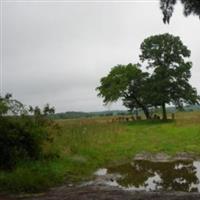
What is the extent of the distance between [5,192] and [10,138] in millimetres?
3326

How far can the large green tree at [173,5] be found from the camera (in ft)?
34.6

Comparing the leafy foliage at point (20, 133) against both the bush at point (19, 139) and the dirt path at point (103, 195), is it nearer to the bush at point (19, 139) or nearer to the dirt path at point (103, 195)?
the bush at point (19, 139)

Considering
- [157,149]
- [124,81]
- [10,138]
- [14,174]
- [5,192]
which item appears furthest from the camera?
[124,81]

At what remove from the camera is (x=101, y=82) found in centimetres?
6159

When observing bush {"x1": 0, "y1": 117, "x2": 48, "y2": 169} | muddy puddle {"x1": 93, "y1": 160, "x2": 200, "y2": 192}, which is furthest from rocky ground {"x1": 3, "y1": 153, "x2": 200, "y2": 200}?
bush {"x1": 0, "y1": 117, "x2": 48, "y2": 169}

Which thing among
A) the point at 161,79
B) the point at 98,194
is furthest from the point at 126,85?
the point at 98,194

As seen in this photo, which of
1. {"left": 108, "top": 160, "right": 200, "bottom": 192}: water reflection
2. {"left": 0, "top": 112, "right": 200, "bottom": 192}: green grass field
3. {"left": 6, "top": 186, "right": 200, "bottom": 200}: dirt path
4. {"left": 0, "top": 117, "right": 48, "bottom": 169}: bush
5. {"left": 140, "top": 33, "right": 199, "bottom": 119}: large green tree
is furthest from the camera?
{"left": 140, "top": 33, "right": 199, "bottom": 119}: large green tree

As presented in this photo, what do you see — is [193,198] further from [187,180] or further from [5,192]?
[5,192]

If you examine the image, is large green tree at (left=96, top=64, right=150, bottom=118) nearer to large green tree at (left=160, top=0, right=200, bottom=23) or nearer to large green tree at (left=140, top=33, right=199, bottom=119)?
large green tree at (left=140, top=33, right=199, bottom=119)

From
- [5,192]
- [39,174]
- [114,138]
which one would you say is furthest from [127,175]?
[114,138]

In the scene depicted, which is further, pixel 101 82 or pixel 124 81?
pixel 101 82

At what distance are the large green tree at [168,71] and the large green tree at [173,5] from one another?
39.6 meters

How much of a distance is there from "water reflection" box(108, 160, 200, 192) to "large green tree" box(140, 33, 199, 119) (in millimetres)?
28914

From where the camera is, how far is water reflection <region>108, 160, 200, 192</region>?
15750 millimetres
